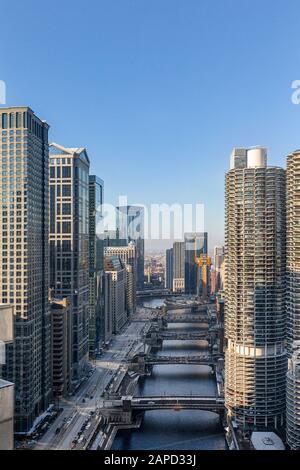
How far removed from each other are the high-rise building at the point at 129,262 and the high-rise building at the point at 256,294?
923cm

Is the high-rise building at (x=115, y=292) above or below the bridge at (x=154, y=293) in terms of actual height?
above

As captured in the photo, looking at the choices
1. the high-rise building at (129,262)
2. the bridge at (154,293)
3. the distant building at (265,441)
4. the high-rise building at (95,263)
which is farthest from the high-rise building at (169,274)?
the distant building at (265,441)

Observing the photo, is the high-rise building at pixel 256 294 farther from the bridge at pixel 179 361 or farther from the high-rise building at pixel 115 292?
the high-rise building at pixel 115 292

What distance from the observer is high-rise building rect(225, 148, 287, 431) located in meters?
6.55

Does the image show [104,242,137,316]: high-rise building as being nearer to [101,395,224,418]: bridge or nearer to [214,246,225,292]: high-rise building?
[214,246,225,292]: high-rise building

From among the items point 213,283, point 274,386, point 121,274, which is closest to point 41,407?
point 274,386

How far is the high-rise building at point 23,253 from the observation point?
6043 mm

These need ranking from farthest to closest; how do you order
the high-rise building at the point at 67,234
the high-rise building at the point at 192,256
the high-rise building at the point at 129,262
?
the high-rise building at the point at 192,256 → the high-rise building at the point at 129,262 → the high-rise building at the point at 67,234

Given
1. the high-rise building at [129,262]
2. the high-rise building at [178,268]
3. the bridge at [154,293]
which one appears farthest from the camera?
the bridge at [154,293]

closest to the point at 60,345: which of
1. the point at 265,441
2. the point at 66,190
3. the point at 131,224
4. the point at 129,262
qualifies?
the point at 66,190

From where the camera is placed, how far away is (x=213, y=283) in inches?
744

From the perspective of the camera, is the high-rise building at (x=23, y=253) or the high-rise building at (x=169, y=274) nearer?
the high-rise building at (x=23, y=253)

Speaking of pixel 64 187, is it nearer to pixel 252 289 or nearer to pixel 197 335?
pixel 252 289

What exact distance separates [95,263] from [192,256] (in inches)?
379
